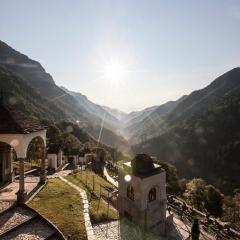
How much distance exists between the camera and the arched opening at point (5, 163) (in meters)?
22.9

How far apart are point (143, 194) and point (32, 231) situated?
9067 mm

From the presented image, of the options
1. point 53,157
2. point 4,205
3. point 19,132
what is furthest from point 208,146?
point 4,205

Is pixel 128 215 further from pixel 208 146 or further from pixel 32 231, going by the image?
pixel 208 146

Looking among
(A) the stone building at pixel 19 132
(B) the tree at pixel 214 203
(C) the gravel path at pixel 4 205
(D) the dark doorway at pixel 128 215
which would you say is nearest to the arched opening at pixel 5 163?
(A) the stone building at pixel 19 132

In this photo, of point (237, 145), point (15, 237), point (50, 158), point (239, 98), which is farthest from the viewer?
point (239, 98)

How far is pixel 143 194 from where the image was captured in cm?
2127

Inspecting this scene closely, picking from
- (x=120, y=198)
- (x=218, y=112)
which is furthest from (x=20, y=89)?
(x=120, y=198)

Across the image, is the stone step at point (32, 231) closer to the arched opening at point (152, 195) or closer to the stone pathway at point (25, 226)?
the stone pathway at point (25, 226)

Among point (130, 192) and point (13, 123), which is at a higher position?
point (13, 123)

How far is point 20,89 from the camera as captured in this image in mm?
132375

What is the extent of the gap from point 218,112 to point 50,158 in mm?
110807

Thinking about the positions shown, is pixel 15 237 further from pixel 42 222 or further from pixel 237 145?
pixel 237 145

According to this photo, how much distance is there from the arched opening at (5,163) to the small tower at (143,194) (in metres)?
9.57

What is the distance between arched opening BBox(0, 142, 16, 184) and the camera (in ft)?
75.2
